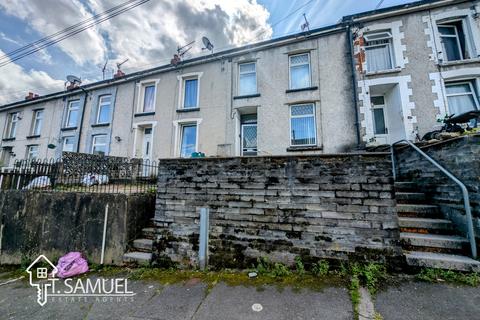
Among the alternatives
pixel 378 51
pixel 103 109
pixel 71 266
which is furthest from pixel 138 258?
pixel 103 109

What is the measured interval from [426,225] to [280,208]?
263cm

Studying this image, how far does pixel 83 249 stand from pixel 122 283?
4.96 ft

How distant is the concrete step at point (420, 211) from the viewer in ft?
12.3

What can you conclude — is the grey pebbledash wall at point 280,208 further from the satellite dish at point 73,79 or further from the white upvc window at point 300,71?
the satellite dish at point 73,79

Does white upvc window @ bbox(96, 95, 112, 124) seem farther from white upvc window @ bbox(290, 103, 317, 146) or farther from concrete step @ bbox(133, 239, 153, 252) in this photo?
white upvc window @ bbox(290, 103, 317, 146)

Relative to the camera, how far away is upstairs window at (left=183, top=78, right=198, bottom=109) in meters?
10.2

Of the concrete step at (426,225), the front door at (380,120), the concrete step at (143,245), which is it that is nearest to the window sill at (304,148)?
the front door at (380,120)

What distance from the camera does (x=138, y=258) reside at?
12.2 feet

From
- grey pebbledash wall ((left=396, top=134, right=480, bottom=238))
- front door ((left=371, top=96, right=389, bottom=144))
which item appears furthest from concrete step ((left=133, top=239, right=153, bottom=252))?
front door ((left=371, top=96, right=389, bottom=144))

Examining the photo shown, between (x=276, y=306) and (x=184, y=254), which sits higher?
(x=184, y=254)

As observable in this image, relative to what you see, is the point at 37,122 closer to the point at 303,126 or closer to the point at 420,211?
the point at 303,126

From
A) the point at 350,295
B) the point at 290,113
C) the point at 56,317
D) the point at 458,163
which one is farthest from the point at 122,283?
the point at 290,113

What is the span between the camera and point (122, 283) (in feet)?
10.5

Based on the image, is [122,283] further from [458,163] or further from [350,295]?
[458,163]
